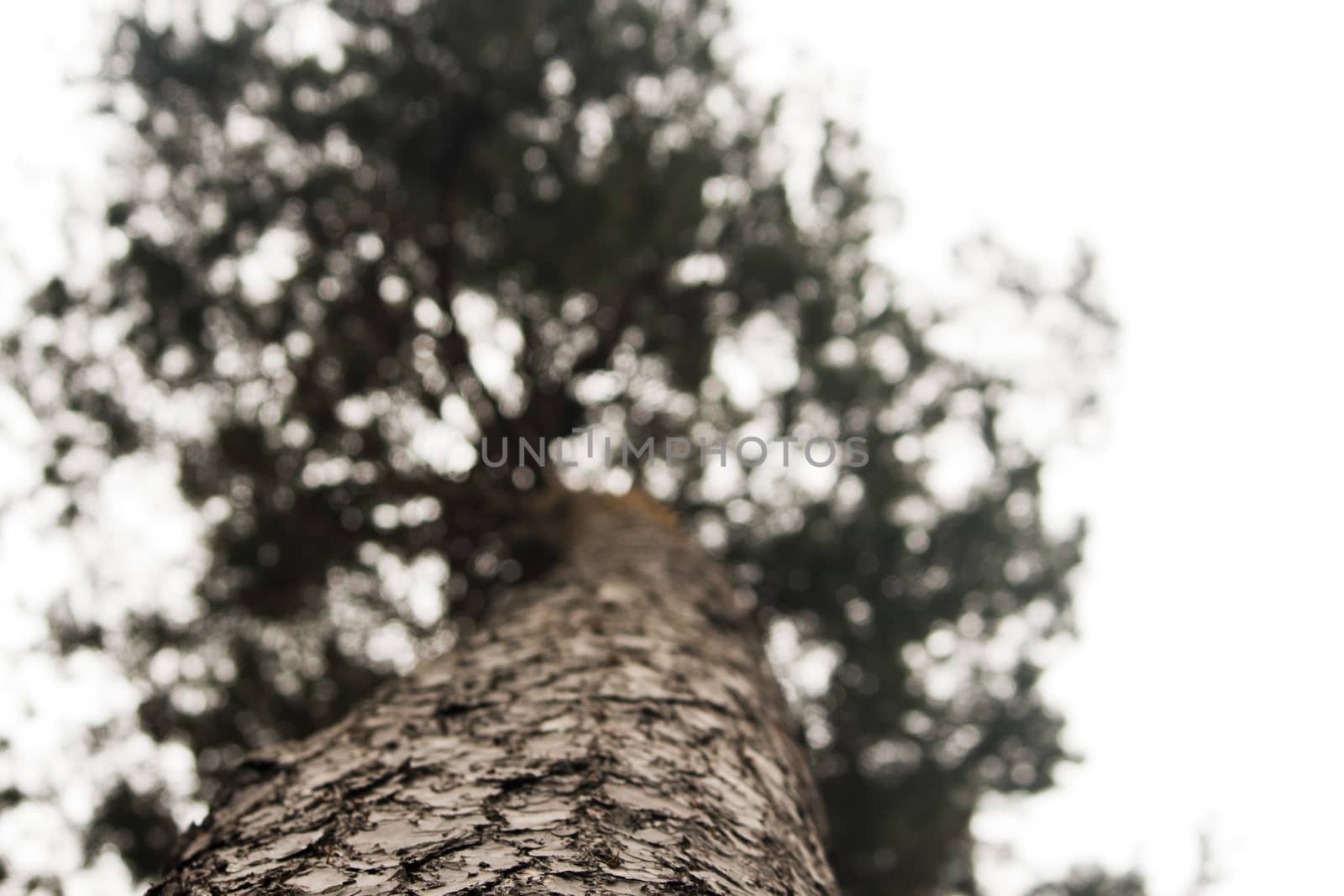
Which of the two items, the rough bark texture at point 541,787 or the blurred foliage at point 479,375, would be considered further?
the blurred foliage at point 479,375

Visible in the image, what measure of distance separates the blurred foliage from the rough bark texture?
307 cm

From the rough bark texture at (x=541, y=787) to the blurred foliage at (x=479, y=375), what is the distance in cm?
307

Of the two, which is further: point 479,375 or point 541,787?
point 479,375

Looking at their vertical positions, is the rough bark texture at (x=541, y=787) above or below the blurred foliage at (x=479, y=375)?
below

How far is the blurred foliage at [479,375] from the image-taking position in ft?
15.7

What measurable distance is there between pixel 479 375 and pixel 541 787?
4.38 metres

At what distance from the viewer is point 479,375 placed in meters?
5.41

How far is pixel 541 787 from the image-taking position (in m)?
1.27

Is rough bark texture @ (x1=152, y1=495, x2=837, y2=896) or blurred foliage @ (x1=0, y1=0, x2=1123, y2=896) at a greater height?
blurred foliage @ (x1=0, y1=0, x2=1123, y2=896)

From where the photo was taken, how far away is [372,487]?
488 cm

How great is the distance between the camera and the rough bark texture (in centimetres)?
106

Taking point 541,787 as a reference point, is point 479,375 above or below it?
above

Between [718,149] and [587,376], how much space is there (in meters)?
1.66

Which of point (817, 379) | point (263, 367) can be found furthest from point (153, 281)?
point (817, 379)
